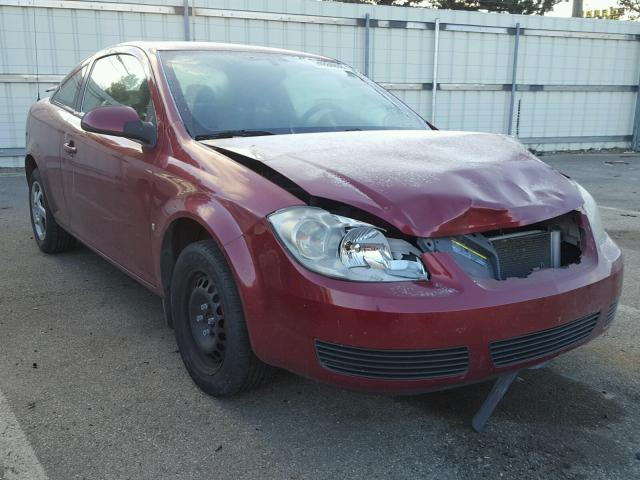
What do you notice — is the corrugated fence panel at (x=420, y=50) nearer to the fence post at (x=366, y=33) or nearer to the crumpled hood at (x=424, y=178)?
the fence post at (x=366, y=33)

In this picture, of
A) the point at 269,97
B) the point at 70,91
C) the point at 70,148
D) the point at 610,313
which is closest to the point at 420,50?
the point at 70,91

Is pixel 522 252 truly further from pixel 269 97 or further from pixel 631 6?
pixel 631 6

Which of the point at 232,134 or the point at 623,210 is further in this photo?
the point at 623,210

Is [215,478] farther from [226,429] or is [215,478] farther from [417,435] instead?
[417,435]

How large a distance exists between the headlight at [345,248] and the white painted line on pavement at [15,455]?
3.96 ft

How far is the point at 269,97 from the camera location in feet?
10.7

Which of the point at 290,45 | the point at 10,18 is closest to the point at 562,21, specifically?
the point at 290,45

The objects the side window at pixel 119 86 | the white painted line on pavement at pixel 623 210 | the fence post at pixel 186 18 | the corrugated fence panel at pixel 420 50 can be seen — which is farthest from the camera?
the fence post at pixel 186 18

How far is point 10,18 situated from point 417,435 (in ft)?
34.5

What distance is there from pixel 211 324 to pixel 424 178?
42.0 inches

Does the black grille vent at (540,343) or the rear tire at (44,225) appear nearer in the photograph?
the black grille vent at (540,343)

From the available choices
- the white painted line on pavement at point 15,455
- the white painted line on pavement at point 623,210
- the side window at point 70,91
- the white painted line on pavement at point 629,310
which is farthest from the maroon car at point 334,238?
the white painted line on pavement at point 623,210

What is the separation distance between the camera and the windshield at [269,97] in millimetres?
3041

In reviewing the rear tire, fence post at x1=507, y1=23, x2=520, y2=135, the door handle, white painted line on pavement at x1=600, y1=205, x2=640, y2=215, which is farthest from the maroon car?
fence post at x1=507, y1=23, x2=520, y2=135
